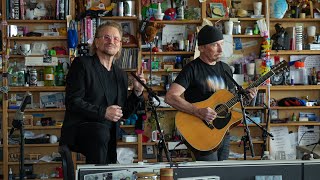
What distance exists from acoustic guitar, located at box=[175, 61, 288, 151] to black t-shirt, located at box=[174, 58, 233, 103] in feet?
0.18

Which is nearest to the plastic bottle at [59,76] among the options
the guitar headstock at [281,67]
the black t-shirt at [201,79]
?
the black t-shirt at [201,79]

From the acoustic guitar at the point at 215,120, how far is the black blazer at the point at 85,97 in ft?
2.24

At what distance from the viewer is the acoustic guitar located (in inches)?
159

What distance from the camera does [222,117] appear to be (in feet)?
13.5

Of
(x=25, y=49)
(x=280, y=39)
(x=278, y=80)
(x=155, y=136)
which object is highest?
(x=280, y=39)

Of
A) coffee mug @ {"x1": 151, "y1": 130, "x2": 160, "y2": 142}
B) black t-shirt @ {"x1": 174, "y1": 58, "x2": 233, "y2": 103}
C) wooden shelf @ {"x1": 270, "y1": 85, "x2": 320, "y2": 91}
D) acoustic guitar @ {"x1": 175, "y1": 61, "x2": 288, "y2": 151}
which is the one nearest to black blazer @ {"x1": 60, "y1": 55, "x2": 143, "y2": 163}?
black t-shirt @ {"x1": 174, "y1": 58, "x2": 233, "y2": 103}

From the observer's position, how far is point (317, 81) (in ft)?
22.0

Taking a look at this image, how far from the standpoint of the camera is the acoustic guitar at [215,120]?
13.2 ft

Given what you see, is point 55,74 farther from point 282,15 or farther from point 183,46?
point 282,15

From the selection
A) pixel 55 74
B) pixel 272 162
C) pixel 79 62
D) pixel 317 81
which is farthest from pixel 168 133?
pixel 272 162

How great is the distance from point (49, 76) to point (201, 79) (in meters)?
2.85

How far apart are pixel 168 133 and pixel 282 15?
2.02 meters

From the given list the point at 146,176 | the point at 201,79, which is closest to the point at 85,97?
the point at 201,79

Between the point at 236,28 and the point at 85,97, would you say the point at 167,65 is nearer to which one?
the point at 236,28
